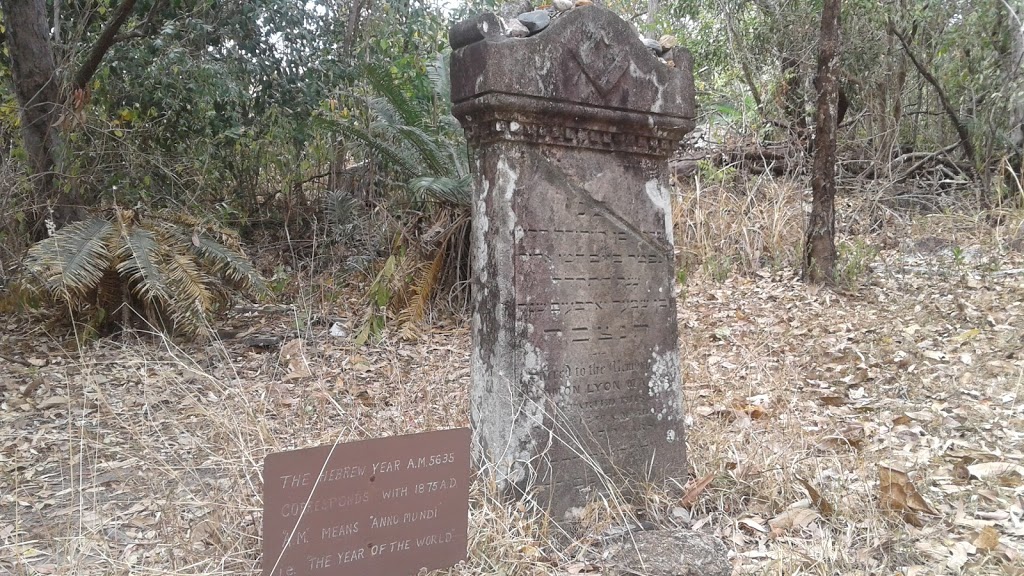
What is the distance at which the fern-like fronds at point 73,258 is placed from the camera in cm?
511

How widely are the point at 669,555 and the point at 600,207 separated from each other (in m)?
1.32

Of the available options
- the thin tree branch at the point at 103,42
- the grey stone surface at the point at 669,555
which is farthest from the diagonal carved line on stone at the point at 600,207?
the thin tree branch at the point at 103,42

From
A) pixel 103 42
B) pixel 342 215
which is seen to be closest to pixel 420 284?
pixel 342 215

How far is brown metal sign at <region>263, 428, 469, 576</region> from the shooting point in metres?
2.09

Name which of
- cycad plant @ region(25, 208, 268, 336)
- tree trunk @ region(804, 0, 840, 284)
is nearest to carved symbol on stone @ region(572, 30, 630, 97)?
cycad plant @ region(25, 208, 268, 336)

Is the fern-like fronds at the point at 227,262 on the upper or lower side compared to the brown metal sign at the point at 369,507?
upper

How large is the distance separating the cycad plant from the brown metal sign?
11.0ft

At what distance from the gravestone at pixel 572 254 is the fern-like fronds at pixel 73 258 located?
3427mm

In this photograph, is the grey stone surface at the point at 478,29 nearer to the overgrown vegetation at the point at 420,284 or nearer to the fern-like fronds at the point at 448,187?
the overgrown vegetation at the point at 420,284

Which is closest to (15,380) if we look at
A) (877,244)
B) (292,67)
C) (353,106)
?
(292,67)

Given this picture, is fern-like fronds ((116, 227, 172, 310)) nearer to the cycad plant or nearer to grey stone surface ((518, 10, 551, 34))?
the cycad plant

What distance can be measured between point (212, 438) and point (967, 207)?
316 inches

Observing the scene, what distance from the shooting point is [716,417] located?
13.5 feet

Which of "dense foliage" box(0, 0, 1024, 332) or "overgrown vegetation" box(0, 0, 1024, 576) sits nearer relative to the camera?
"overgrown vegetation" box(0, 0, 1024, 576)
